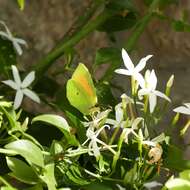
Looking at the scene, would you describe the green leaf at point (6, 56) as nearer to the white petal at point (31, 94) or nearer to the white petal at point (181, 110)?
the white petal at point (31, 94)

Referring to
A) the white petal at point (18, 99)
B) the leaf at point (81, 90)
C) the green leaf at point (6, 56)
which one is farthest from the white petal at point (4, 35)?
the leaf at point (81, 90)

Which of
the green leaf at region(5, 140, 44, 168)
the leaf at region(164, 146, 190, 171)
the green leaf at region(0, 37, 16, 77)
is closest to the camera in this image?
the green leaf at region(5, 140, 44, 168)

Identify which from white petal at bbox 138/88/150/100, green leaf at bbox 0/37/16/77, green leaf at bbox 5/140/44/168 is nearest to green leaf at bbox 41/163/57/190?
green leaf at bbox 5/140/44/168

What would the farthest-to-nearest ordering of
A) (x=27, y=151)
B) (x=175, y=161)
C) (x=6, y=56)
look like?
1. (x=6, y=56)
2. (x=175, y=161)
3. (x=27, y=151)

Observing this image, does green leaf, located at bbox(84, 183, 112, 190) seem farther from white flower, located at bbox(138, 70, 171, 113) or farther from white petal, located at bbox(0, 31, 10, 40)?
white petal, located at bbox(0, 31, 10, 40)

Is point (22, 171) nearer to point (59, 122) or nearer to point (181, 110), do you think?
point (59, 122)

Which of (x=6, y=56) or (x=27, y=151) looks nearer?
(x=27, y=151)

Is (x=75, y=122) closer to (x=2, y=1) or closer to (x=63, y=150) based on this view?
(x=63, y=150)

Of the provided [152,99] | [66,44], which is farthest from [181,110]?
[66,44]
